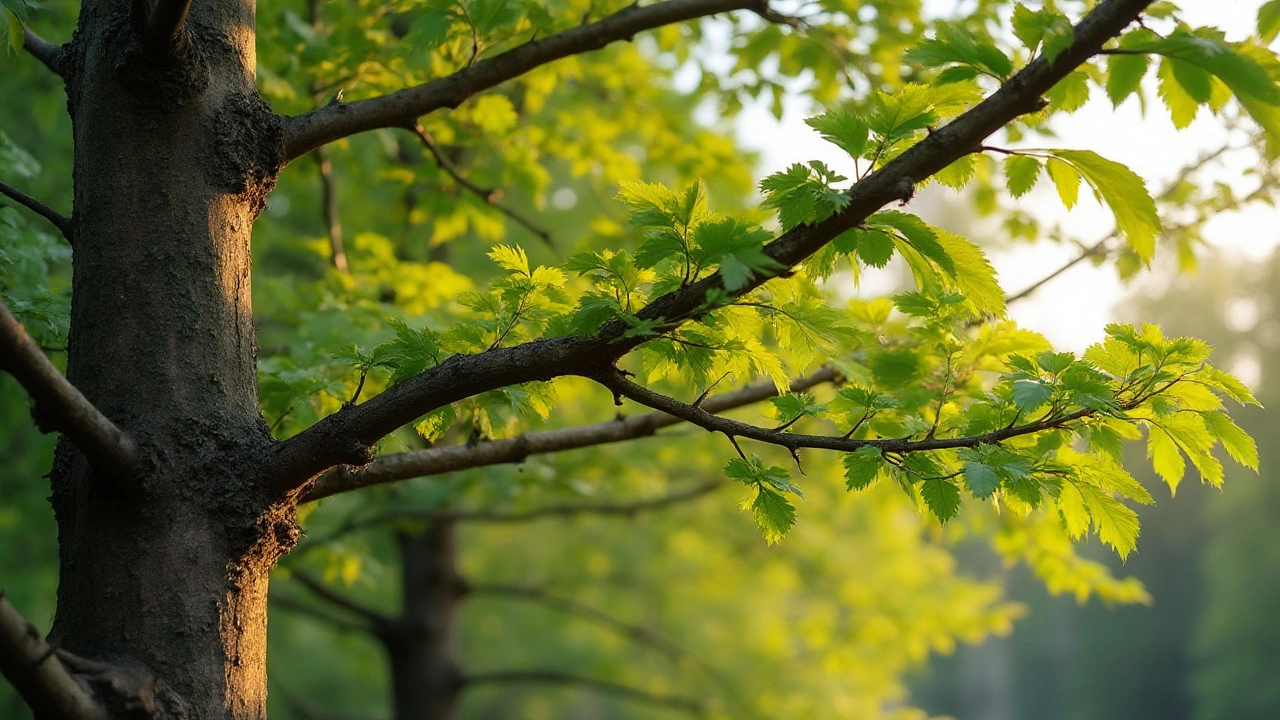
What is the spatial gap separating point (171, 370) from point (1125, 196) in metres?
1.72

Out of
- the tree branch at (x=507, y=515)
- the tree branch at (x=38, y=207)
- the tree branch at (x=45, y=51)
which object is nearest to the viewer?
the tree branch at (x=38, y=207)

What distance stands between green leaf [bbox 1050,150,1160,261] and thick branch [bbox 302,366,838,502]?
997 mm

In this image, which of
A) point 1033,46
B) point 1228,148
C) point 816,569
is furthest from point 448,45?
point 816,569

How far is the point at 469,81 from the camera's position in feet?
7.68

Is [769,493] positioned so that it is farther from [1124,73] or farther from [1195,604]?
[1195,604]

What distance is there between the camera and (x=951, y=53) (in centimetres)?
154

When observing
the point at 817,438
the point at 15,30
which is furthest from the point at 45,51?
the point at 817,438

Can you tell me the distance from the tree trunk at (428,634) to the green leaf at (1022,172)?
5443 mm

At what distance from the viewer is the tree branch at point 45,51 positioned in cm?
205

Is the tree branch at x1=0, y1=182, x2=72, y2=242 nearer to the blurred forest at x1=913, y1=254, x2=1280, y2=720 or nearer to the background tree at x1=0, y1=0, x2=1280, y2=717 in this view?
the background tree at x1=0, y1=0, x2=1280, y2=717

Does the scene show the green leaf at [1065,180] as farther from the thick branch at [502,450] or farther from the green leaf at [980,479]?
the thick branch at [502,450]

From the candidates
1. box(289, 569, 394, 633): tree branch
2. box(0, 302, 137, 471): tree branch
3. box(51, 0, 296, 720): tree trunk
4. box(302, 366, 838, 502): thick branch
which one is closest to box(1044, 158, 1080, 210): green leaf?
box(302, 366, 838, 502): thick branch

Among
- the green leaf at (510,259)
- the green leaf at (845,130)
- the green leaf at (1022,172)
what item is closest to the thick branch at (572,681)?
the green leaf at (510,259)

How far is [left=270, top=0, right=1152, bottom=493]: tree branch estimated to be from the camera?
1.44 meters
